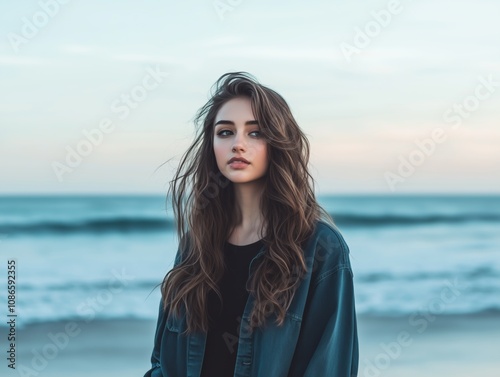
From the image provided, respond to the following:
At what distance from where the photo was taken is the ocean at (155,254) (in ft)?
29.1

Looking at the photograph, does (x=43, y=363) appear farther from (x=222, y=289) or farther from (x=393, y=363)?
(x=222, y=289)

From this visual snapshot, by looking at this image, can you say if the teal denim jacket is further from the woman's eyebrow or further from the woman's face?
the woman's eyebrow

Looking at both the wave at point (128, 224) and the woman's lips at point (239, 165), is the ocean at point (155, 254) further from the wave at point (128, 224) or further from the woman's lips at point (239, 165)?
the woman's lips at point (239, 165)

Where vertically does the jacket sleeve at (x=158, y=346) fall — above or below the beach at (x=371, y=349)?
below

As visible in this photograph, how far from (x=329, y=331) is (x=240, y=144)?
25.5 inches

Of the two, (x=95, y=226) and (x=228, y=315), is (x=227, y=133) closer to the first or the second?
(x=228, y=315)

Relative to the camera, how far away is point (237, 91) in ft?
9.24

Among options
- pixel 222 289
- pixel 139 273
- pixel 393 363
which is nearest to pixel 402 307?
pixel 393 363

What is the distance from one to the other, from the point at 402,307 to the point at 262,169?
6.37 meters

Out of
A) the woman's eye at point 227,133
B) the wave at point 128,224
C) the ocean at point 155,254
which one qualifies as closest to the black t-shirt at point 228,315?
the woman's eye at point 227,133

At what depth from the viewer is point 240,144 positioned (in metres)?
2.70

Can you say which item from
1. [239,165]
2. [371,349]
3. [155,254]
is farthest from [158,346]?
[155,254]

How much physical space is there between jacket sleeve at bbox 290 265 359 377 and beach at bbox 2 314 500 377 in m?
3.02

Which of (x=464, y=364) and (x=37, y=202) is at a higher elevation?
(x=37, y=202)
